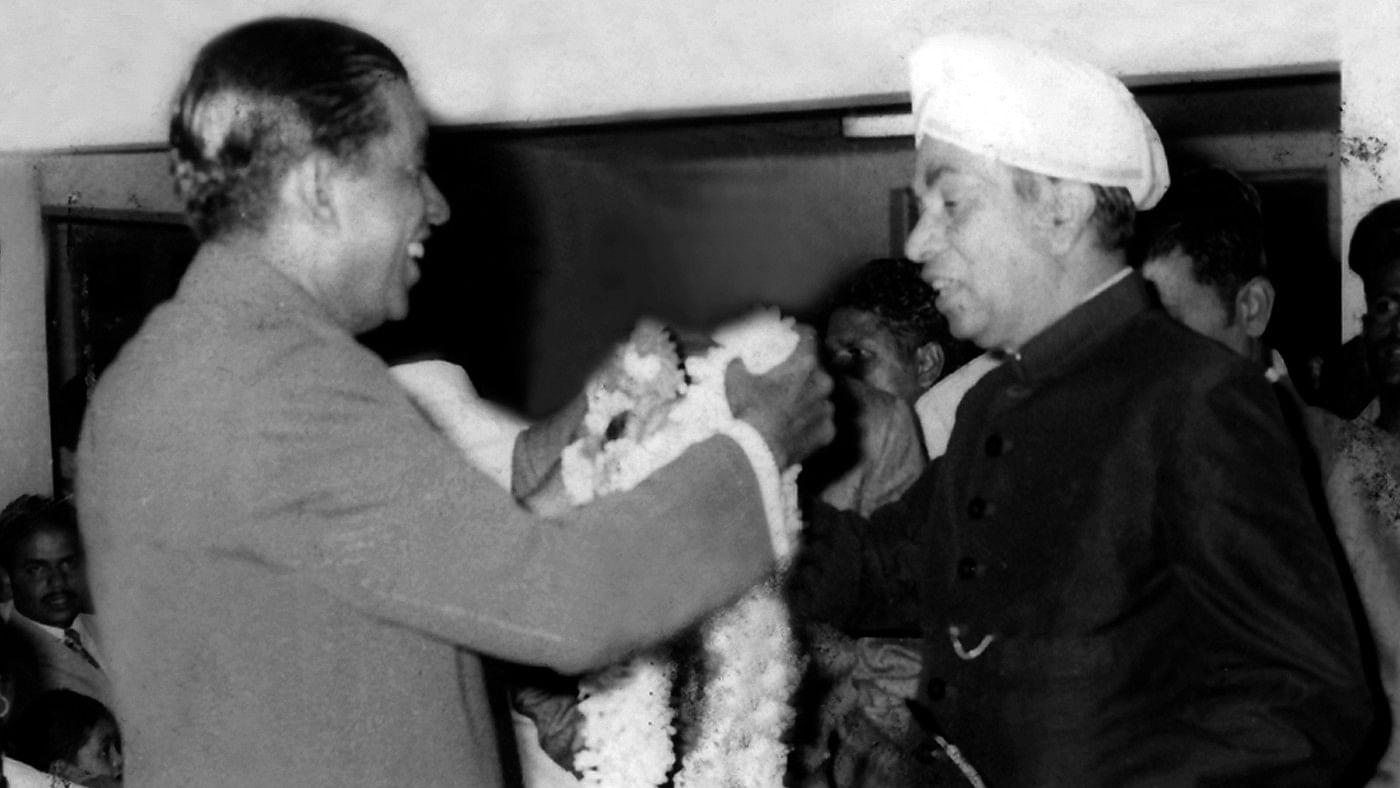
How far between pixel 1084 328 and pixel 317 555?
100 cm

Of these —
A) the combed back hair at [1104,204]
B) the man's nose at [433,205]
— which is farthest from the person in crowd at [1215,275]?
the man's nose at [433,205]

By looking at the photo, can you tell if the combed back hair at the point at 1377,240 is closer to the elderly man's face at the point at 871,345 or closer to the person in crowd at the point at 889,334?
the person in crowd at the point at 889,334

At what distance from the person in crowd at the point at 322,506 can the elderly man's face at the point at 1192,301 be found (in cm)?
155

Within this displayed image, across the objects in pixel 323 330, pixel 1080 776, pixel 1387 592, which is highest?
pixel 323 330

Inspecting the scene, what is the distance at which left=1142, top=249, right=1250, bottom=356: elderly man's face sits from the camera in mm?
3037

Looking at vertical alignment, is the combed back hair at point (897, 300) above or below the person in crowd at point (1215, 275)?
below

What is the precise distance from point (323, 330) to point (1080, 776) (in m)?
1.02

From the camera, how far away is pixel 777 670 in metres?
2.49

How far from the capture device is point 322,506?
1.50m

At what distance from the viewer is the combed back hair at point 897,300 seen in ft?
13.0

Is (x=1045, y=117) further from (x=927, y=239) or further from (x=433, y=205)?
(x=433, y=205)

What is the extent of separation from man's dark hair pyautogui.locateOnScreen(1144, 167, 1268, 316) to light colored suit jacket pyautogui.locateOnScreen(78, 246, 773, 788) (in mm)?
1767

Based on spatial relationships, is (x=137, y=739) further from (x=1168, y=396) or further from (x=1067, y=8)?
(x=1067, y=8)

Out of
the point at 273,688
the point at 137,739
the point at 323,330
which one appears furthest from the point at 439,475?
the point at 137,739
